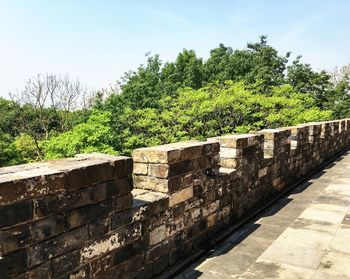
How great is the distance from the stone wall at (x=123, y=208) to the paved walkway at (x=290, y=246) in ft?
0.89

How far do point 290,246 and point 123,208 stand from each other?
212 cm

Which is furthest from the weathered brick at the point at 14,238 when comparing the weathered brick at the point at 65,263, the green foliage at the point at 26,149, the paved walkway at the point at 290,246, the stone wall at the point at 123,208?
the green foliage at the point at 26,149

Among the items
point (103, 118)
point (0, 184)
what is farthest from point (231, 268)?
point (103, 118)

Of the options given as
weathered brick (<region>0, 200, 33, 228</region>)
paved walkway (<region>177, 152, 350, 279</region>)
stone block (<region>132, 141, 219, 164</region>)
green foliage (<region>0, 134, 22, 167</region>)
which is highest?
stone block (<region>132, 141, 219, 164</region>)

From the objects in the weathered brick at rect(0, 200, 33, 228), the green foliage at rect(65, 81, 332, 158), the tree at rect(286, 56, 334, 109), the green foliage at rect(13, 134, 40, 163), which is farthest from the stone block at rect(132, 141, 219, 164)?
the green foliage at rect(13, 134, 40, 163)

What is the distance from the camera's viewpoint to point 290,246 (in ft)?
12.6

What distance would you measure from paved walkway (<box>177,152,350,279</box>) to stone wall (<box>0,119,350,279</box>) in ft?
0.89

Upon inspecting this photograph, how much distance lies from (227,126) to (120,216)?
15116 millimetres

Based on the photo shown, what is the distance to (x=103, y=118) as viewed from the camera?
15523mm

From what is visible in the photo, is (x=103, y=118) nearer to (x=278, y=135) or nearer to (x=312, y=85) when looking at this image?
(x=278, y=135)

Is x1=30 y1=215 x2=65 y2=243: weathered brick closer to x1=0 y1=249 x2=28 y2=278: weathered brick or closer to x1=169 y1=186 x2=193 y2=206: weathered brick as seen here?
x1=0 y1=249 x2=28 y2=278: weathered brick

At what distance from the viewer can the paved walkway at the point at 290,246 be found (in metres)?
3.26

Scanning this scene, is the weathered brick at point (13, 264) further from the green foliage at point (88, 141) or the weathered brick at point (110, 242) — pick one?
the green foliage at point (88, 141)

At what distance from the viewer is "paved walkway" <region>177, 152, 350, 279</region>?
326 centimetres
